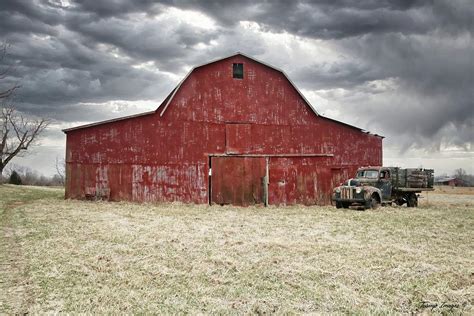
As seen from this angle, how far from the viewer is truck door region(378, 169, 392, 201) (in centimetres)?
2141

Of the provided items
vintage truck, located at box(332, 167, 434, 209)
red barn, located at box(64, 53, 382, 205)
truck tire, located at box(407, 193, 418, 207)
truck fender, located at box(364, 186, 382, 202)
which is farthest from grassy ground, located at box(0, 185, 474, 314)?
truck tire, located at box(407, 193, 418, 207)

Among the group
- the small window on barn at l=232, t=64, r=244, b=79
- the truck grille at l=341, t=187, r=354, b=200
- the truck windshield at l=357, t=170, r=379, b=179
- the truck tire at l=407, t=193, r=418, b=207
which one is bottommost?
the truck tire at l=407, t=193, r=418, b=207

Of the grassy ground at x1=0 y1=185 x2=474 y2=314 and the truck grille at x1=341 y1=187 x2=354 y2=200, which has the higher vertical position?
A: the truck grille at x1=341 y1=187 x2=354 y2=200

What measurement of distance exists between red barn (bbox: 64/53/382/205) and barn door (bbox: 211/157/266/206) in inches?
2.1

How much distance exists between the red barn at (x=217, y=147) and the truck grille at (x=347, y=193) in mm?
2875

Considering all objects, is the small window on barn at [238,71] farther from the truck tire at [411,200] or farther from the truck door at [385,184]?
the truck tire at [411,200]

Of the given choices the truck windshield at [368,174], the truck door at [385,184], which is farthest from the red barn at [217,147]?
the truck door at [385,184]

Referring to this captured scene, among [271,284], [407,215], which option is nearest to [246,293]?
[271,284]

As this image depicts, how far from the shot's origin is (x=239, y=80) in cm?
2283

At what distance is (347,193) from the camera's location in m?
20.4

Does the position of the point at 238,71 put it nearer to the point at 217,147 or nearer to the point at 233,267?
the point at 217,147

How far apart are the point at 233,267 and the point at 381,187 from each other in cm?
1540

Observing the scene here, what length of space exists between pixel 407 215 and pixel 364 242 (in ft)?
24.7

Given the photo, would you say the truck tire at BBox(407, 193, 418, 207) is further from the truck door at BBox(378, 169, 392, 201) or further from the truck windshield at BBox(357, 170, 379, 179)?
the truck windshield at BBox(357, 170, 379, 179)
